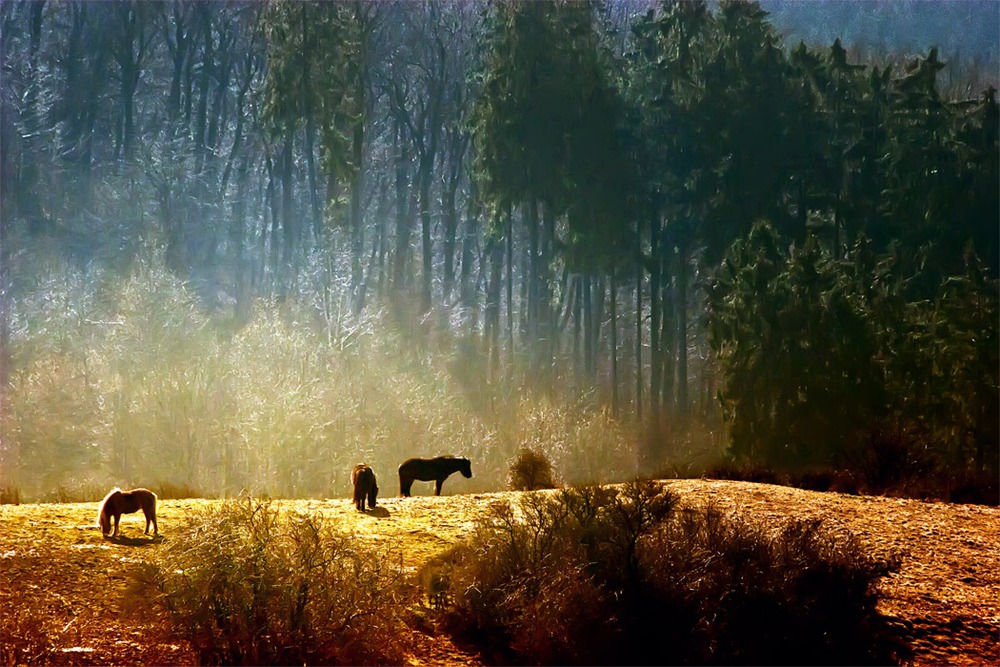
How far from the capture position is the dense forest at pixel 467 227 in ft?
63.7

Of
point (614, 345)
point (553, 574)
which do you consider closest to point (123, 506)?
point (553, 574)

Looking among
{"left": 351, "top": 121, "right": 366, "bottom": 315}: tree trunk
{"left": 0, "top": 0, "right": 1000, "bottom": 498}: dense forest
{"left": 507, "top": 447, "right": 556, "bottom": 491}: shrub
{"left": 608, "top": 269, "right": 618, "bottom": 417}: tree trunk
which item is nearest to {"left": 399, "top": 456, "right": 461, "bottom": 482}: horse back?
{"left": 507, "top": 447, "right": 556, "bottom": 491}: shrub

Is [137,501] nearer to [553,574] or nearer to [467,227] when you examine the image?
[553,574]

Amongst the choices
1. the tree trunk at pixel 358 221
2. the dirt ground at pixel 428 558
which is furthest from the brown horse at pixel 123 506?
the tree trunk at pixel 358 221

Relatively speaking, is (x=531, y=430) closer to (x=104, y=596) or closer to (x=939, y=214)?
(x=939, y=214)

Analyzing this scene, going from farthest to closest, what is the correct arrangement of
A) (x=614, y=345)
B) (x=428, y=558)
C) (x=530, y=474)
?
(x=614, y=345) → (x=530, y=474) → (x=428, y=558)

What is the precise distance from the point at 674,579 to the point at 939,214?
57.8 feet

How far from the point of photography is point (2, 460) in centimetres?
2022

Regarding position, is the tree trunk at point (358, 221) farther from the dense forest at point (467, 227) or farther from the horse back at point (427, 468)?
the horse back at point (427, 468)

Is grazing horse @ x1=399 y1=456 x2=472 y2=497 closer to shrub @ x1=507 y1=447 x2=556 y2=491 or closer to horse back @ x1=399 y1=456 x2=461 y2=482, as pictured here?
horse back @ x1=399 y1=456 x2=461 y2=482

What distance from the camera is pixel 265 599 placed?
19.7ft

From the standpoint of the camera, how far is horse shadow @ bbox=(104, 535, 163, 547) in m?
Answer: 7.30

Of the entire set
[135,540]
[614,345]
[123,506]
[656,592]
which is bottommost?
[656,592]

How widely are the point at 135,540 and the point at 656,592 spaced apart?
3.55m
